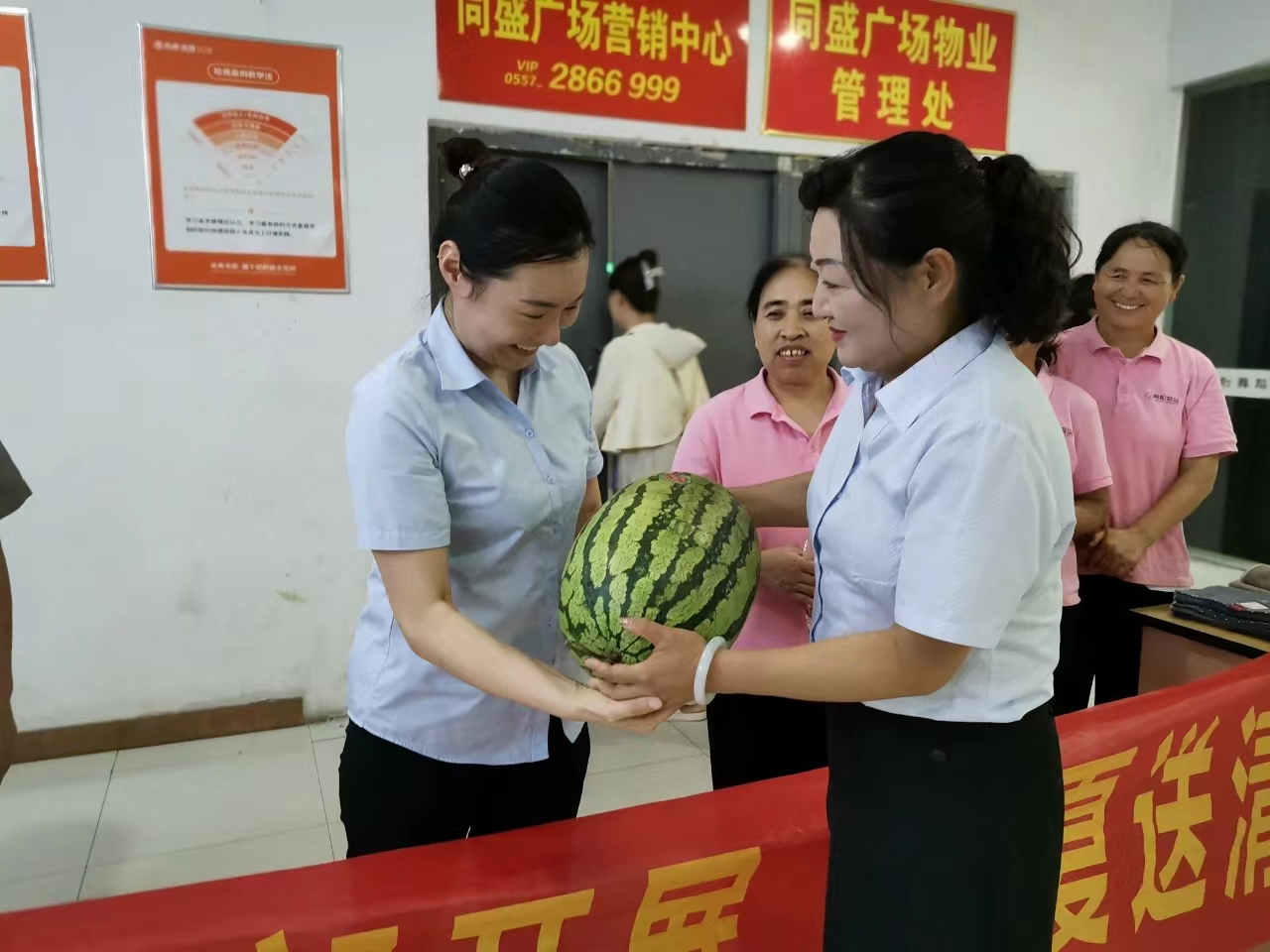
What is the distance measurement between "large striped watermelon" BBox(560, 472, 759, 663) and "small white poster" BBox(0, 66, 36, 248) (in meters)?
2.61

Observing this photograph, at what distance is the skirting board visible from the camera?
298 cm

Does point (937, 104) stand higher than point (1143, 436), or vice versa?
Result: point (937, 104)

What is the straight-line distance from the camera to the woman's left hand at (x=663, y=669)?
0.96m

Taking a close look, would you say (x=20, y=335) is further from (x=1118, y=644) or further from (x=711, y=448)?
(x=1118, y=644)

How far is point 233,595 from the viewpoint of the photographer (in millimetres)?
3127

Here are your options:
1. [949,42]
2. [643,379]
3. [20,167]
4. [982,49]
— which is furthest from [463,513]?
[982,49]

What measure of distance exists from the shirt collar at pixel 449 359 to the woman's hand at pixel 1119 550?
70.9 inches

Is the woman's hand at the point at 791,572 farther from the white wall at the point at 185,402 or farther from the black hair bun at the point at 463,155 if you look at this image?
the white wall at the point at 185,402

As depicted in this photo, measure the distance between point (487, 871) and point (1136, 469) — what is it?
209cm

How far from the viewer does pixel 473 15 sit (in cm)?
308

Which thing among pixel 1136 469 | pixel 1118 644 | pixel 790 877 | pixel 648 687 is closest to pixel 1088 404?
pixel 1136 469

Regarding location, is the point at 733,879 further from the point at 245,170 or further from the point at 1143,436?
the point at 245,170

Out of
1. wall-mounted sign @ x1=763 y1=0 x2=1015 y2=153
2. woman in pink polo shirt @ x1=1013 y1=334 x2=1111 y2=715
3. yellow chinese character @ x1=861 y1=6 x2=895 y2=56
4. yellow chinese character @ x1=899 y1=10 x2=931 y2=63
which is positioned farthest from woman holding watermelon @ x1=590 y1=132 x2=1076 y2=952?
yellow chinese character @ x1=899 y1=10 x2=931 y2=63

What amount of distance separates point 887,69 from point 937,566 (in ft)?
11.3
